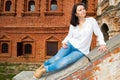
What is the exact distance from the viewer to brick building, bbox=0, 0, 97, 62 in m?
17.8

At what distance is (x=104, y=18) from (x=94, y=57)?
10247mm

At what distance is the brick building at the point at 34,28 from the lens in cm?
1777

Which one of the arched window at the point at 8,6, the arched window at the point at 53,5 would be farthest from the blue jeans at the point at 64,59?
the arched window at the point at 8,6

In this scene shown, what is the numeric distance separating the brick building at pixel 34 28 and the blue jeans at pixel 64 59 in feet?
43.7

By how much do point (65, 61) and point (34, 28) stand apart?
1384cm

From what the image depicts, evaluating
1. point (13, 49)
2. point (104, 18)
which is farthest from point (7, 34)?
point (104, 18)

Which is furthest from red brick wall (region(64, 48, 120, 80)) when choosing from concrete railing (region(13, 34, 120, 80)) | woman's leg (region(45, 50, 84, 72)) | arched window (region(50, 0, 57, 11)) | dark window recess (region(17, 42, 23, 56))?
arched window (region(50, 0, 57, 11))

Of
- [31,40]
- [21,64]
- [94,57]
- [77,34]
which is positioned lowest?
[21,64]

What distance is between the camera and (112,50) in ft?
13.1

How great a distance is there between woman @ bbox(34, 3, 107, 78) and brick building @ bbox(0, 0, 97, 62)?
43.7 ft

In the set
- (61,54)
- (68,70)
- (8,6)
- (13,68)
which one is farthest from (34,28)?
(68,70)

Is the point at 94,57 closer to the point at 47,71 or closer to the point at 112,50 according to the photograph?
the point at 112,50

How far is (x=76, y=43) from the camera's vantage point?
418cm

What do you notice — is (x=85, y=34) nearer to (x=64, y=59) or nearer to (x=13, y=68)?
(x=64, y=59)
